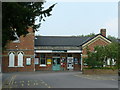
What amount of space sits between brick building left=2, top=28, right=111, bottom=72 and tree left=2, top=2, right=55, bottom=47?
2893cm

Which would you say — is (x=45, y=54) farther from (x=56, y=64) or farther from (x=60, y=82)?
(x=60, y=82)

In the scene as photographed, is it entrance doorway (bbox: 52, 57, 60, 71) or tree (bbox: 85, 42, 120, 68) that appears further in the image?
entrance doorway (bbox: 52, 57, 60, 71)

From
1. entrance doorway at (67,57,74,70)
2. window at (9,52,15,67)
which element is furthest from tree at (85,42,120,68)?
window at (9,52,15,67)

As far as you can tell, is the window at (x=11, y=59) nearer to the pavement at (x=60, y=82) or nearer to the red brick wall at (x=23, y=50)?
the red brick wall at (x=23, y=50)

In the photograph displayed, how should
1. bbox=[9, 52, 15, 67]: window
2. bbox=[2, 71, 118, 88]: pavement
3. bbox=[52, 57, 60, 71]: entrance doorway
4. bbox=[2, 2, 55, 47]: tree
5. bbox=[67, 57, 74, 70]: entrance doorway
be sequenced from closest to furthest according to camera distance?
bbox=[2, 2, 55, 47]: tree → bbox=[2, 71, 118, 88]: pavement → bbox=[9, 52, 15, 67]: window → bbox=[52, 57, 60, 71]: entrance doorway → bbox=[67, 57, 74, 70]: entrance doorway

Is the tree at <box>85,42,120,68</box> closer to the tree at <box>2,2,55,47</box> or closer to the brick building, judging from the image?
the brick building

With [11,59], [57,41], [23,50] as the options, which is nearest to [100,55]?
[23,50]

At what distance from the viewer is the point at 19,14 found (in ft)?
51.9

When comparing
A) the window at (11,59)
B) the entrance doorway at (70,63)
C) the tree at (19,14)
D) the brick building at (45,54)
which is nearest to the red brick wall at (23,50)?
the brick building at (45,54)

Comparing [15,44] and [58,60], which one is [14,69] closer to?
[15,44]

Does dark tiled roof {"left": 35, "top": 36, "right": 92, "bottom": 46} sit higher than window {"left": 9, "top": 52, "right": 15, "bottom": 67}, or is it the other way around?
dark tiled roof {"left": 35, "top": 36, "right": 92, "bottom": 46}

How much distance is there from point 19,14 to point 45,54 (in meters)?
35.3

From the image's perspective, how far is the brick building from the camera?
4825cm

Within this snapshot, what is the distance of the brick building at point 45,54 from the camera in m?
48.2
